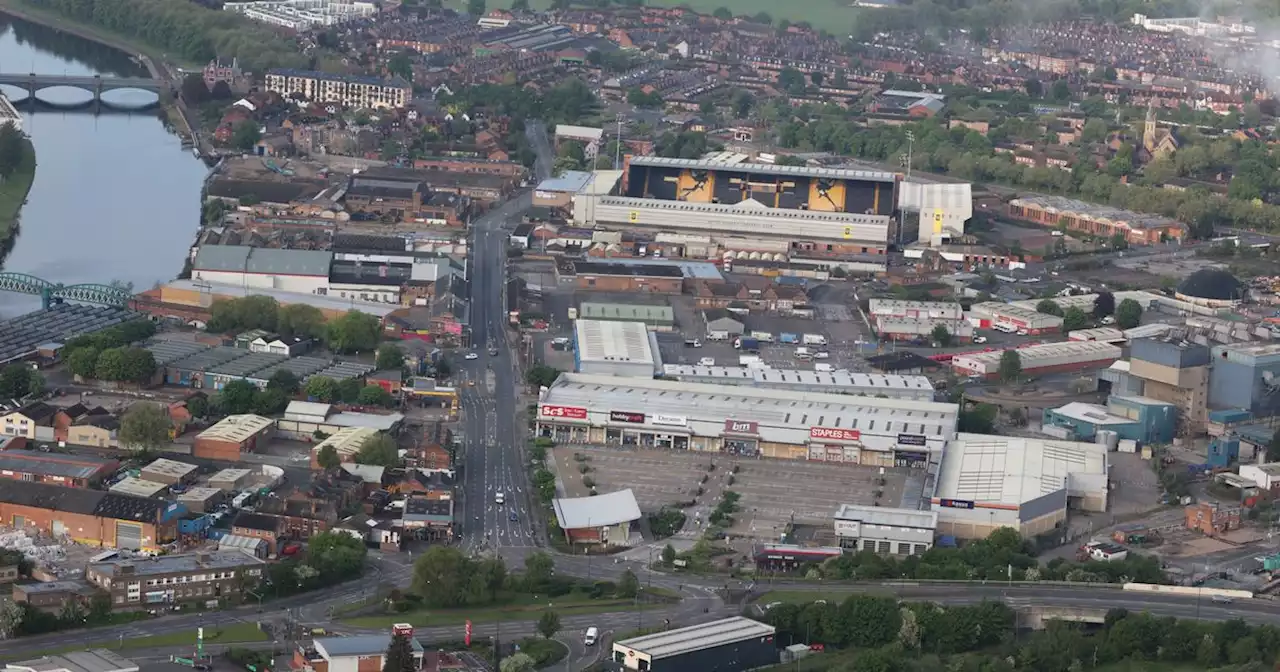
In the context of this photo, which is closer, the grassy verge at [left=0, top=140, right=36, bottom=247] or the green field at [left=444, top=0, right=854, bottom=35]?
the grassy verge at [left=0, top=140, right=36, bottom=247]

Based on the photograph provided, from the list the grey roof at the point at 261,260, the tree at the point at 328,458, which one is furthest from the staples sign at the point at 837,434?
the grey roof at the point at 261,260

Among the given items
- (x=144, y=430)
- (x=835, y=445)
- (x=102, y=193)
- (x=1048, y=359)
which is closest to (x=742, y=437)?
(x=835, y=445)

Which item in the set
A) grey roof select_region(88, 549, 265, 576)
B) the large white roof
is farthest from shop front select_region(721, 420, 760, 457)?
grey roof select_region(88, 549, 265, 576)

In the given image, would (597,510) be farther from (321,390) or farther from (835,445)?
(321,390)

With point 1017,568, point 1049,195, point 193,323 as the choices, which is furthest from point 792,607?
point 1049,195

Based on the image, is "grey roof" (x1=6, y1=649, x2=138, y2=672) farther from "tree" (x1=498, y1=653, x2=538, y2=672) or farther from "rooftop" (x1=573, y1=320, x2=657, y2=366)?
"rooftop" (x1=573, y1=320, x2=657, y2=366)
